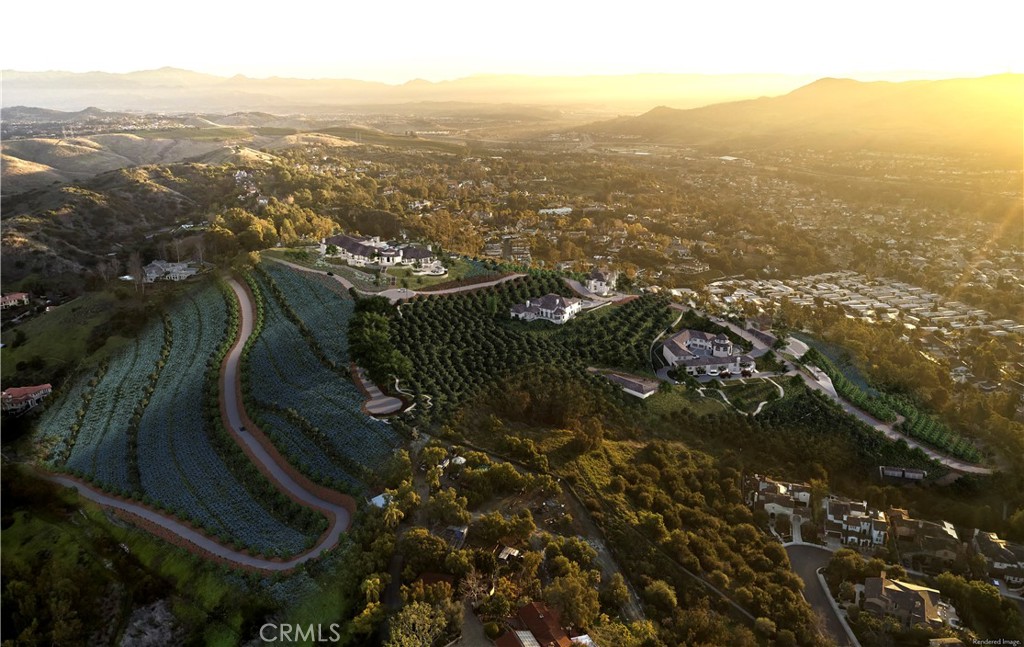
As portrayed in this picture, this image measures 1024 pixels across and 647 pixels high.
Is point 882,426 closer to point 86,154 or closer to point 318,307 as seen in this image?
point 318,307

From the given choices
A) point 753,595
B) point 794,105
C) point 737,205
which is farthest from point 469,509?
point 794,105

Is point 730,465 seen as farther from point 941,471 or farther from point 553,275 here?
point 553,275

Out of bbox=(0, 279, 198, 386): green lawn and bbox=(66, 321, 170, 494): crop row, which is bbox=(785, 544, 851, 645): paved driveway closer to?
bbox=(66, 321, 170, 494): crop row

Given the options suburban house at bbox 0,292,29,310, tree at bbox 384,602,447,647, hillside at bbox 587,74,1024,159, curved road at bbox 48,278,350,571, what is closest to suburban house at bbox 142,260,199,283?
suburban house at bbox 0,292,29,310

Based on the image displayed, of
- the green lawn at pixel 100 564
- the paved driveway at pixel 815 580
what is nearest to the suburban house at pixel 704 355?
the paved driveway at pixel 815 580

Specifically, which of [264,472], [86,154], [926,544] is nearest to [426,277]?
[264,472]

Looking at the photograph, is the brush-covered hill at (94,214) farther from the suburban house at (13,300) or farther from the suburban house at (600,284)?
the suburban house at (600,284)

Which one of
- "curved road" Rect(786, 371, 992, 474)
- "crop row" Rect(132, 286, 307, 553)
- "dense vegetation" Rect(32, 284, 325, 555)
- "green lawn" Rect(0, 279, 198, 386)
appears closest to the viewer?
"crop row" Rect(132, 286, 307, 553)
